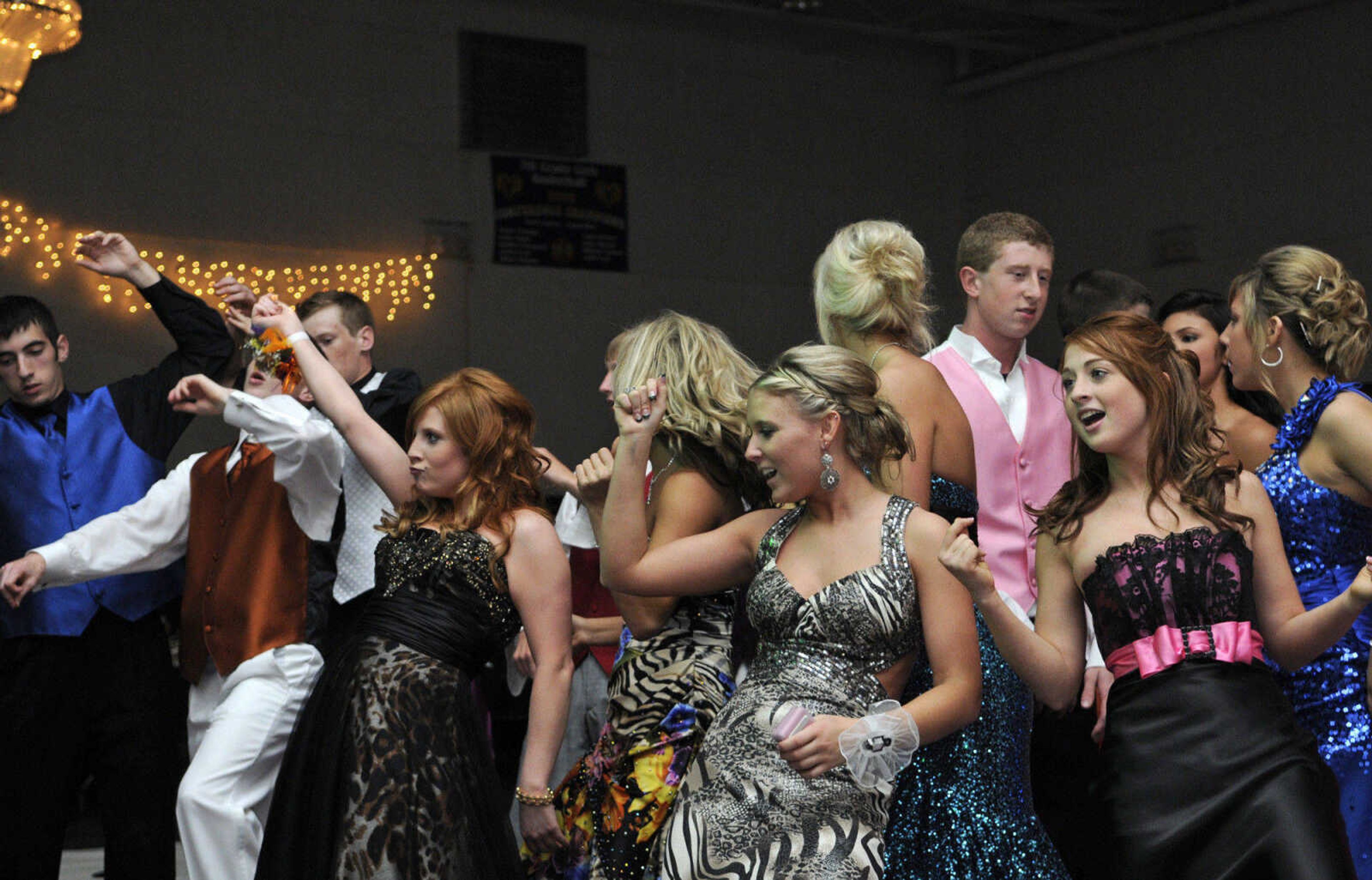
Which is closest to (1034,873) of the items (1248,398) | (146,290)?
(1248,398)

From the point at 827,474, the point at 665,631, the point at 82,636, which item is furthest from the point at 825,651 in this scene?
the point at 82,636

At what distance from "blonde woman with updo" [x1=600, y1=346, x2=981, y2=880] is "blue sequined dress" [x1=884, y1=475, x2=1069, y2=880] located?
0.62ft

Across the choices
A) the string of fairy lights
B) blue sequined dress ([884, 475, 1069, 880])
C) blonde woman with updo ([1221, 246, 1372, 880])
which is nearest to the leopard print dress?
blue sequined dress ([884, 475, 1069, 880])

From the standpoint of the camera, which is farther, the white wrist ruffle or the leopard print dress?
the leopard print dress

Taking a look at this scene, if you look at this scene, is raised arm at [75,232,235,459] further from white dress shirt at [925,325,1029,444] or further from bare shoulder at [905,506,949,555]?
bare shoulder at [905,506,949,555]

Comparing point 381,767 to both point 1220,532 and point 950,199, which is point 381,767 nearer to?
point 1220,532

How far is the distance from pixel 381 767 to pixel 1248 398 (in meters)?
2.51

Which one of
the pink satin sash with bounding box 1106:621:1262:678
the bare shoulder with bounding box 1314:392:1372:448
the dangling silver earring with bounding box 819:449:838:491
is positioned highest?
the bare shoulder with bounding box 1314:392:1372:448

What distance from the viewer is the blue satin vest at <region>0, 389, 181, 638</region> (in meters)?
4.01

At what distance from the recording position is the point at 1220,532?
250 centimetres

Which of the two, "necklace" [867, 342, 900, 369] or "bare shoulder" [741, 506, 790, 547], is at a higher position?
"necklace" [867, 342, 900, 369]

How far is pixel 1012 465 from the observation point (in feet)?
11.7

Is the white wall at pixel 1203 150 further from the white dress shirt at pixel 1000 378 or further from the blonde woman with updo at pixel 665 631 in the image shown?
the blonde woman with updo at pixel 665 631

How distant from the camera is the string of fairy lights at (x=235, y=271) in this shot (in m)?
6.91
